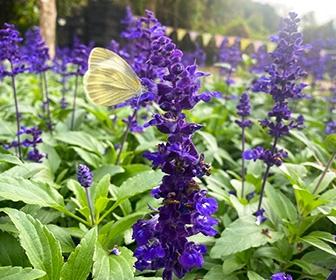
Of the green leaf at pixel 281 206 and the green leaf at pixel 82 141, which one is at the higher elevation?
the green leaf at pixel 82 141

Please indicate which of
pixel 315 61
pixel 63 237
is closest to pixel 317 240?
pixel 63 237

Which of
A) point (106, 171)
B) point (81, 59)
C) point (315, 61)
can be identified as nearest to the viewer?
point (106, 171)

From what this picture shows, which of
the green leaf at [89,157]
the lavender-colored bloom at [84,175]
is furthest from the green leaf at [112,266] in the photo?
the green leaf at [89,157]

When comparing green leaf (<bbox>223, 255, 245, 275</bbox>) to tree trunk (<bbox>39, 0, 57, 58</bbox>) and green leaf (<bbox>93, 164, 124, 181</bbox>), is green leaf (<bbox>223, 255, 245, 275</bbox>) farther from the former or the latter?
tree trunk (<bbox>39, 0, 57, 58</bbox>)

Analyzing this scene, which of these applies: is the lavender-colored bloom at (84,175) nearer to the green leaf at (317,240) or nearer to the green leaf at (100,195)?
the green leaf at (100,195)

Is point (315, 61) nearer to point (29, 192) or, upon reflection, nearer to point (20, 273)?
point (29, 192)

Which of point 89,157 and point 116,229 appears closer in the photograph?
point 116,229
